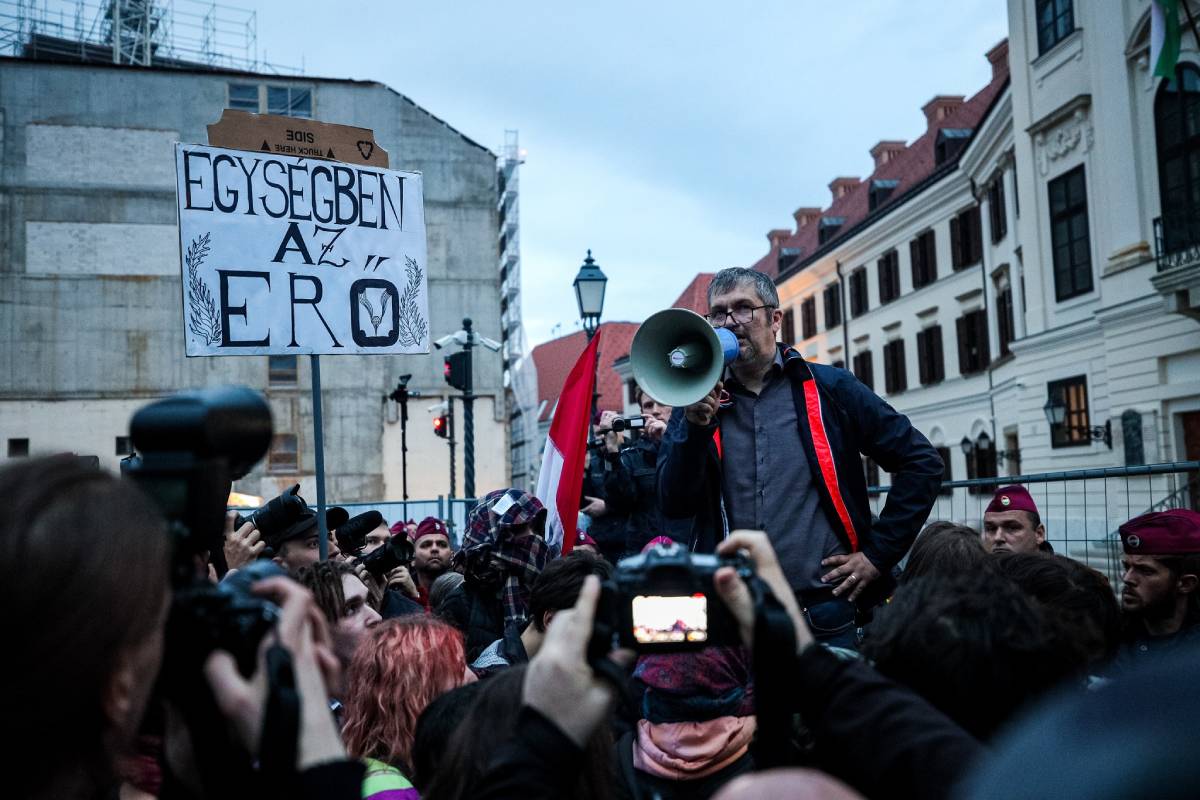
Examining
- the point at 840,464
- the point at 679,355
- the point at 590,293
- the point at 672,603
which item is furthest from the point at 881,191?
the point at 672,603

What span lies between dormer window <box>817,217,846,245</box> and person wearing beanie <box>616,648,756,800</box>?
40.1 meters

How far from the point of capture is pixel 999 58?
32.1 meters

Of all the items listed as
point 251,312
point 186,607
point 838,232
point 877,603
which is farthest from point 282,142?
point 838,232

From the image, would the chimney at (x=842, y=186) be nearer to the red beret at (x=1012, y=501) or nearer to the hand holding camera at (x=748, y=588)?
the red beret at (x=1012, y=501)

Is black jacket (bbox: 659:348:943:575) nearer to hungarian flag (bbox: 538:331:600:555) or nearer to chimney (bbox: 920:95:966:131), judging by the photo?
hungarian flag (bbox: 538:331:600:555)

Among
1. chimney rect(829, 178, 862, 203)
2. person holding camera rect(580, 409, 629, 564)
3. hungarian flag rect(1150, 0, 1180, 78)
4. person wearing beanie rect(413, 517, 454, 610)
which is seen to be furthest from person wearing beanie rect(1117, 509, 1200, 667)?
chimney rect(829, 178, 862, 203)

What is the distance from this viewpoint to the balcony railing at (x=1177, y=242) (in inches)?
652

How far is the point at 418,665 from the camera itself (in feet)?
10.5

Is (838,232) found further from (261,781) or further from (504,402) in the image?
(261,781)

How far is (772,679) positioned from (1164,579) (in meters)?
3.19

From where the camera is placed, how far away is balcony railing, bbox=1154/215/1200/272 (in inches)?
652

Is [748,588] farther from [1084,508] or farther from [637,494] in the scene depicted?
[1084,508]

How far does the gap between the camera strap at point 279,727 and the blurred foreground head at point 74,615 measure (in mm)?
165

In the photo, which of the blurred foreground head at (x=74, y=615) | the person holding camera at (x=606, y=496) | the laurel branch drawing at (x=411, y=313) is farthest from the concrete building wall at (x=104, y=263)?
the blurred foreground head at (x=74, y=615)
